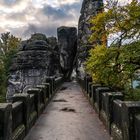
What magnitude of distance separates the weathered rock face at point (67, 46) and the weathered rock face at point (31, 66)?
395 centimetres

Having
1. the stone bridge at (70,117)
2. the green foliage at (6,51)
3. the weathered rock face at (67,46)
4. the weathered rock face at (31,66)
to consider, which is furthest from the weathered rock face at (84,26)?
the stone bridge at (70,117)

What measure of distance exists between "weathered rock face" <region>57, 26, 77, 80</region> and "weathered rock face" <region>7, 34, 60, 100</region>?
395 cm

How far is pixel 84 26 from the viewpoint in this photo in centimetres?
5141

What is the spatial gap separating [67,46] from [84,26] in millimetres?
7224

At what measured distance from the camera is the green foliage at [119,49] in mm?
14381

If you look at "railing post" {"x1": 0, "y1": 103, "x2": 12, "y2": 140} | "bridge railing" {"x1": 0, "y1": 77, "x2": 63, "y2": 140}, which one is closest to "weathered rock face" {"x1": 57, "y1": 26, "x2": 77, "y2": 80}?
"bridge railing" {"x1": 0, "y1": 77, "x2": 63, "y2": 140}

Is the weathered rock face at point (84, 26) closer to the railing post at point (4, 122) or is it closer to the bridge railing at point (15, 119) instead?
the bridge railing at point (15, 119)

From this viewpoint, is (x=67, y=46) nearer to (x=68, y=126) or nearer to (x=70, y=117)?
(x=70, y=117)

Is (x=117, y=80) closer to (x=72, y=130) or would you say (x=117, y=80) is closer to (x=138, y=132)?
(x=72, y=130)

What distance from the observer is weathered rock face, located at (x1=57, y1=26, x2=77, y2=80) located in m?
56.2

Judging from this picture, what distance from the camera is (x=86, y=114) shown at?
15.0 m

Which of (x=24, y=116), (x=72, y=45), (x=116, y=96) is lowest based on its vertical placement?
(x=24, y=116)

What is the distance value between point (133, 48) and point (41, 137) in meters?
6.77

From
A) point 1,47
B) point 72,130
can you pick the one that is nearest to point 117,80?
point 72,130
